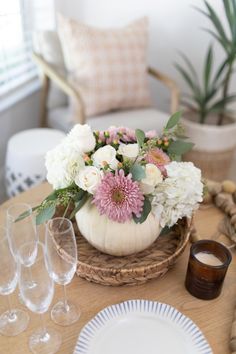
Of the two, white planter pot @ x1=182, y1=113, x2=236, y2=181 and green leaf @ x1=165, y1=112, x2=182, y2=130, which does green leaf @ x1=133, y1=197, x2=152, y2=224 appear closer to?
green leaf @ x1=165, y1=112, x2=182, y2=130

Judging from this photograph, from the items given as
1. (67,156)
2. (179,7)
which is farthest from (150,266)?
(179,7)

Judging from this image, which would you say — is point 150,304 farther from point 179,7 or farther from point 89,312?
point 179,7

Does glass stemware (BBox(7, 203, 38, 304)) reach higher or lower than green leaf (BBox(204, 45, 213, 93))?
lower

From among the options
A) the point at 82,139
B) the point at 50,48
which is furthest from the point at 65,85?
the point at 82,139

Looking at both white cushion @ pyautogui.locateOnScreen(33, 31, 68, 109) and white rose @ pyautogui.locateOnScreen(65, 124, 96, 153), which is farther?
white cushion @ pyautogui.locateOnScreen(33, 31, 68, 109)

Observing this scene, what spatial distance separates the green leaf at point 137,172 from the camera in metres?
0.81

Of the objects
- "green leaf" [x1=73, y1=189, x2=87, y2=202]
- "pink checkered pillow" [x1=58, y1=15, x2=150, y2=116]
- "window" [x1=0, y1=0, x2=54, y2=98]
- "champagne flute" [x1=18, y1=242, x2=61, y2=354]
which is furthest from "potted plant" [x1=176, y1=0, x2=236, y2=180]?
"champagne flute" [x1=18, y1=242, x2=61, y2=354]

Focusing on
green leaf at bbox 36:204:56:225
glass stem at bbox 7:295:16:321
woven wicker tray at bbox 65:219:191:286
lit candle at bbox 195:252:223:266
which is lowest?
glass stem at bbox 7:295:16:321

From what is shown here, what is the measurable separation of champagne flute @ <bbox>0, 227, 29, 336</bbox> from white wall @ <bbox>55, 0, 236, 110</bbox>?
6.61 ft

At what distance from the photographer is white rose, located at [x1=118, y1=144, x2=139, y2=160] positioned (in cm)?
86

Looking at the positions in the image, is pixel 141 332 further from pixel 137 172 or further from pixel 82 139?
pixel 82 139

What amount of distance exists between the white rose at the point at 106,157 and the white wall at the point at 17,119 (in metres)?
1.46

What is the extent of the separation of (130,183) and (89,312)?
33 centimetres

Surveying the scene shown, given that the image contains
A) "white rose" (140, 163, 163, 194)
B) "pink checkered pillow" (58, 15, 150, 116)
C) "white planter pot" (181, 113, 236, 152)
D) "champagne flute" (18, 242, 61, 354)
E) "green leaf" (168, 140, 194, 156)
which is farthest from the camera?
"white planter pot" (181, 113, 236, 152)
